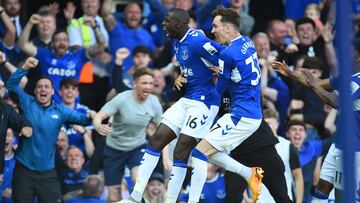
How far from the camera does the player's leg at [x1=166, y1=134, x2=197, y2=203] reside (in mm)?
10828

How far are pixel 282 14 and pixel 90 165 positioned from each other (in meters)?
6.14

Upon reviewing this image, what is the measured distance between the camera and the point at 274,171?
11.3 m

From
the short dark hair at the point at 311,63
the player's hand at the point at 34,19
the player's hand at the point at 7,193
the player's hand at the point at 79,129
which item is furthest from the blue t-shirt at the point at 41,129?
the short dark hair at the point at 311,63

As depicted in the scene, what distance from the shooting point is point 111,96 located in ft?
50.8

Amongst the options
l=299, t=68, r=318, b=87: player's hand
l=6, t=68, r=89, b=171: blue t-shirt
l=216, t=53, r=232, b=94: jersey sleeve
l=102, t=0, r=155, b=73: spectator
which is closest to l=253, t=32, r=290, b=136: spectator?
l=102, t=0, r=155, b=73: spectator

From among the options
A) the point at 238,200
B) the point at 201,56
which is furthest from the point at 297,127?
the point at 201,56

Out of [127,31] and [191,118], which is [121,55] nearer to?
[127,31]

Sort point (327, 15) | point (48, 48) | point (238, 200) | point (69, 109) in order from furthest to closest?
point (327, 15), point (48, 48), point (69, 109), point (238, 200)

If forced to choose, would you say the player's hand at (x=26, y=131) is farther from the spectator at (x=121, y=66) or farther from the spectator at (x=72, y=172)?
the spectator at (x=121, y=66)

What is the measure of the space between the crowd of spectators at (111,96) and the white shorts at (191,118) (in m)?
0.81

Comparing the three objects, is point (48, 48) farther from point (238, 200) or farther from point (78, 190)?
point (238, 200)

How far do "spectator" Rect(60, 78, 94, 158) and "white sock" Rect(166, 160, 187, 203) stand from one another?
3.95 metres

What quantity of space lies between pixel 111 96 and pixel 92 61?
875 millimetres

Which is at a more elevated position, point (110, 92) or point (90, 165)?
point (110, 92)
